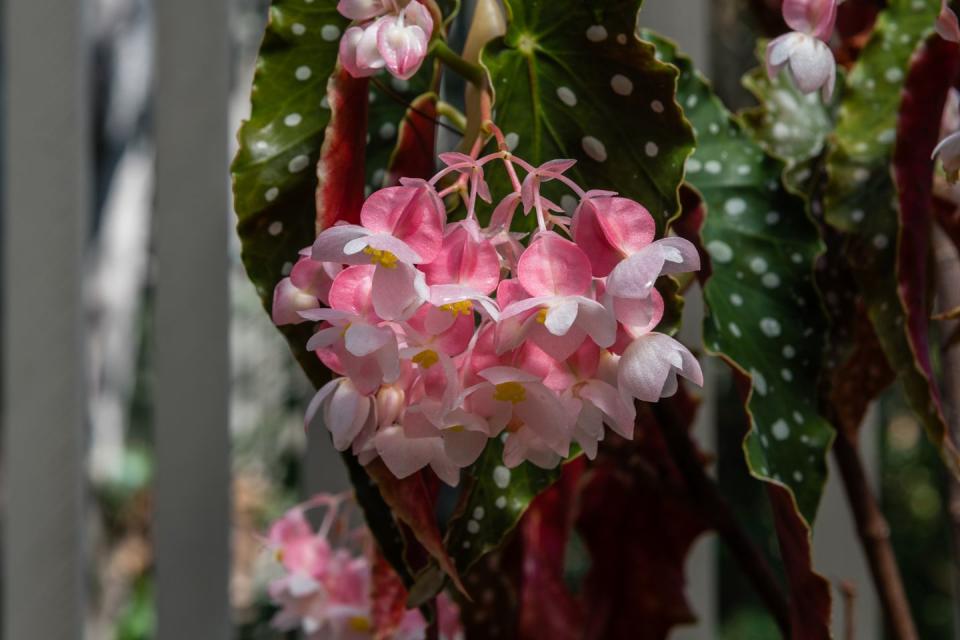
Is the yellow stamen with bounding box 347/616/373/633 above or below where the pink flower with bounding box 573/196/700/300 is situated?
below

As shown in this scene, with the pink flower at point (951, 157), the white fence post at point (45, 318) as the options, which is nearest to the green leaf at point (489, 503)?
the pink flower at point (951, 157)

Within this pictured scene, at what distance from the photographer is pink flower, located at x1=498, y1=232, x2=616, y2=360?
350 millimetres

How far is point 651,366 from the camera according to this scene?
0.36 m

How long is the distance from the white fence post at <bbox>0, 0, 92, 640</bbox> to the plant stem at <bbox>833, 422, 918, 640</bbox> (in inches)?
24.7

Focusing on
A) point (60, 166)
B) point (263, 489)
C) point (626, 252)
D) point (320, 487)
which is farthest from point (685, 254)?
point (263, 489)

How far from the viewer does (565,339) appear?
36 centimetres

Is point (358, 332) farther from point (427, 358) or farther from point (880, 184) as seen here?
point (880, 184)

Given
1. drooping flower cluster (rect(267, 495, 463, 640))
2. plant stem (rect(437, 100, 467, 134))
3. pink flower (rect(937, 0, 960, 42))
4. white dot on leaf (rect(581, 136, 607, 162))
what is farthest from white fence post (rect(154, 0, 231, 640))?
pink flower (rect(937, 0, 960, 42))

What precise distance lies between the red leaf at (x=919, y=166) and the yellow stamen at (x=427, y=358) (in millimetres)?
271

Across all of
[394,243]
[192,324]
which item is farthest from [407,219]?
[192,324]

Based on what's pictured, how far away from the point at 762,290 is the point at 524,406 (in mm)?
233

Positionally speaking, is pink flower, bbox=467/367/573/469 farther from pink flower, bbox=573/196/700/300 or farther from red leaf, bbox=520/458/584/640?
red leaf, bbox=520/458/584/640

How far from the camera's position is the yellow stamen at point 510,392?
0.37 meters

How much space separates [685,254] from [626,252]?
21 millimetres
